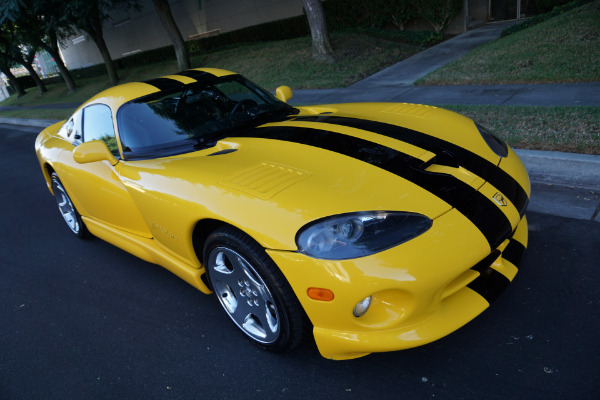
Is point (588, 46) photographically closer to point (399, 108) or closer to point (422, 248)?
point (399, 108)

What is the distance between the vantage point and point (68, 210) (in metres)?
4.33

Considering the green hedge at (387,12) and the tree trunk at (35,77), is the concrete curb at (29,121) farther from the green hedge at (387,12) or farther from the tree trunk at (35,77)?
the green hedge at (387,12)

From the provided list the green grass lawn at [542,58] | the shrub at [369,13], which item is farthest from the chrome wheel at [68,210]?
the shrub at [369,13]

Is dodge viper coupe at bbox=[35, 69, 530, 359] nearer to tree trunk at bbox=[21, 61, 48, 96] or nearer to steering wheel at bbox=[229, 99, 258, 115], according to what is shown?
steering wheel at bbox=[229, 99, 258, 115]

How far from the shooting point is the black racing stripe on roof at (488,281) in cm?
202

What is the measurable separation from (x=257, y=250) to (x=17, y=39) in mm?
24957

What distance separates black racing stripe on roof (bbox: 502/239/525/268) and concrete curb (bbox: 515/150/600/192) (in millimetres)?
1658

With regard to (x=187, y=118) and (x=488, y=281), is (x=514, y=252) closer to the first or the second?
(x=488, y=281)

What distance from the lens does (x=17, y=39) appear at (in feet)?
70.0

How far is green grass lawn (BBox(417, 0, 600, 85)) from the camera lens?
6465 mm

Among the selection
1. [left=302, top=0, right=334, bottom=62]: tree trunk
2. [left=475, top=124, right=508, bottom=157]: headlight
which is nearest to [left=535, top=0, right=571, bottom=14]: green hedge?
[left=302, top=0, right=334, bottom=62]: tree trunk

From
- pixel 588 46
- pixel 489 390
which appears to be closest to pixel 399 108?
pixel 489 390

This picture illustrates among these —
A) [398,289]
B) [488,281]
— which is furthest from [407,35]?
[398,289]

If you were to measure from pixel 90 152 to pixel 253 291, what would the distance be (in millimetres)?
1464
